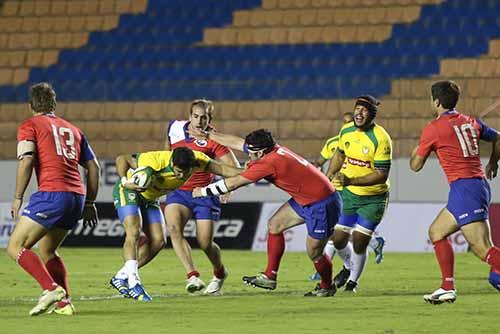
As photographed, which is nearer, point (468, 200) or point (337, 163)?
point (468, 200)

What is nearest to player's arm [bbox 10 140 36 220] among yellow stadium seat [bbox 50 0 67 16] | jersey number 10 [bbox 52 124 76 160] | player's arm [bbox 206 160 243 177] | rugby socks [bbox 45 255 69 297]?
jersey number 10 [bbox 52 124 76 160]

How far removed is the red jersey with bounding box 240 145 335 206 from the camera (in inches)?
464

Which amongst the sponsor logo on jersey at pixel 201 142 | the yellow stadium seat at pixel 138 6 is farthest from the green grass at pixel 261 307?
the yellow stadium seat at pixel 138 6

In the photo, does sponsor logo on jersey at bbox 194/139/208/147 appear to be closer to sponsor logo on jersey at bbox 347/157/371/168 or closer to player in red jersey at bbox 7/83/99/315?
sponsor logo on jersey at bbox 347/157/371/168

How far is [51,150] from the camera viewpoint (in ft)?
33.8

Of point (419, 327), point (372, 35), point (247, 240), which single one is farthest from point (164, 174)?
point (372, 35)

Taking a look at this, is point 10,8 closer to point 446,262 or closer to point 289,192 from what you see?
point 289,192

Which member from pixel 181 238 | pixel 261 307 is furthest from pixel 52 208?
pixel 181 238

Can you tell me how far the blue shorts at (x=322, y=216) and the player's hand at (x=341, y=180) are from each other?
0.89 feet

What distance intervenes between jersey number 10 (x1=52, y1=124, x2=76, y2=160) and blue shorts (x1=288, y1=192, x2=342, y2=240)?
110 inches

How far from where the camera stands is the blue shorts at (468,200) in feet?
36.7

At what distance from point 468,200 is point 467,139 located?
553mm

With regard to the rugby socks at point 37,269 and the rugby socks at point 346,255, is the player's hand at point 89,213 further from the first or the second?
the rugby socks at point 346,255

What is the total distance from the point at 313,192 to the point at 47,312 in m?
3.03
